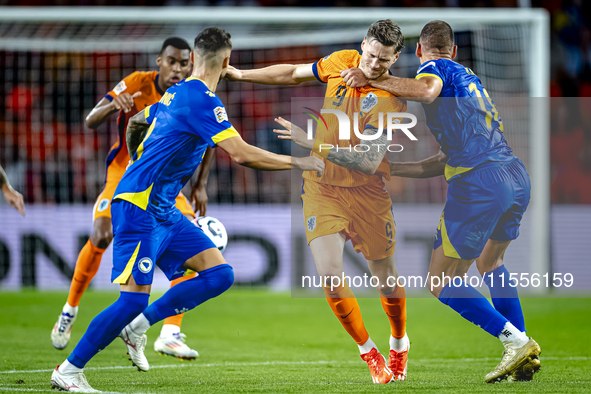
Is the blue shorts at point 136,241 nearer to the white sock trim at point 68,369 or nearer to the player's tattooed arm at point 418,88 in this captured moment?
the white sock trim at point 68,369

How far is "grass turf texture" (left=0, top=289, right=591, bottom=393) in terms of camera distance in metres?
4.16

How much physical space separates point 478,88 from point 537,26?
19.6ft

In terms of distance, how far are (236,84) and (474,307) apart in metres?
8.30

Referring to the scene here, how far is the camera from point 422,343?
6316 millimetres

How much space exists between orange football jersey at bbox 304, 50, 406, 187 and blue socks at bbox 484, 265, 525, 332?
972 millimetres

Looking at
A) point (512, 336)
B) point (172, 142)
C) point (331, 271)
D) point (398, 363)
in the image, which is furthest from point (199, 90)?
point (512, 336)

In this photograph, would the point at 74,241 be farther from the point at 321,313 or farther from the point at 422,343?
the point at 422,343

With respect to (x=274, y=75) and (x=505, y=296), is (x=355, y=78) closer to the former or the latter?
(x=274, y=75)

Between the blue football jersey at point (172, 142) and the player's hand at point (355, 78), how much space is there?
2.99 ft

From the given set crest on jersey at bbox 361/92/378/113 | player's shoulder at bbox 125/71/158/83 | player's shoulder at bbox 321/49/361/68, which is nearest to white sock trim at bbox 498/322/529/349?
crest on jersey at bbox 361/92/378/113

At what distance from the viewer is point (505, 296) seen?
4.54m

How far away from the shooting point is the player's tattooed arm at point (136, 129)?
4.29 metres

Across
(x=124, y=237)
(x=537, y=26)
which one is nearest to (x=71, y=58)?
(x=537, y=26)

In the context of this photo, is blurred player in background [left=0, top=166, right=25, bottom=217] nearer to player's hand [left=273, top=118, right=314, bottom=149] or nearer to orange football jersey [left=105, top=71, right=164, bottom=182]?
orange football jersey [left=105, top=71, right=164, bottom=182]
